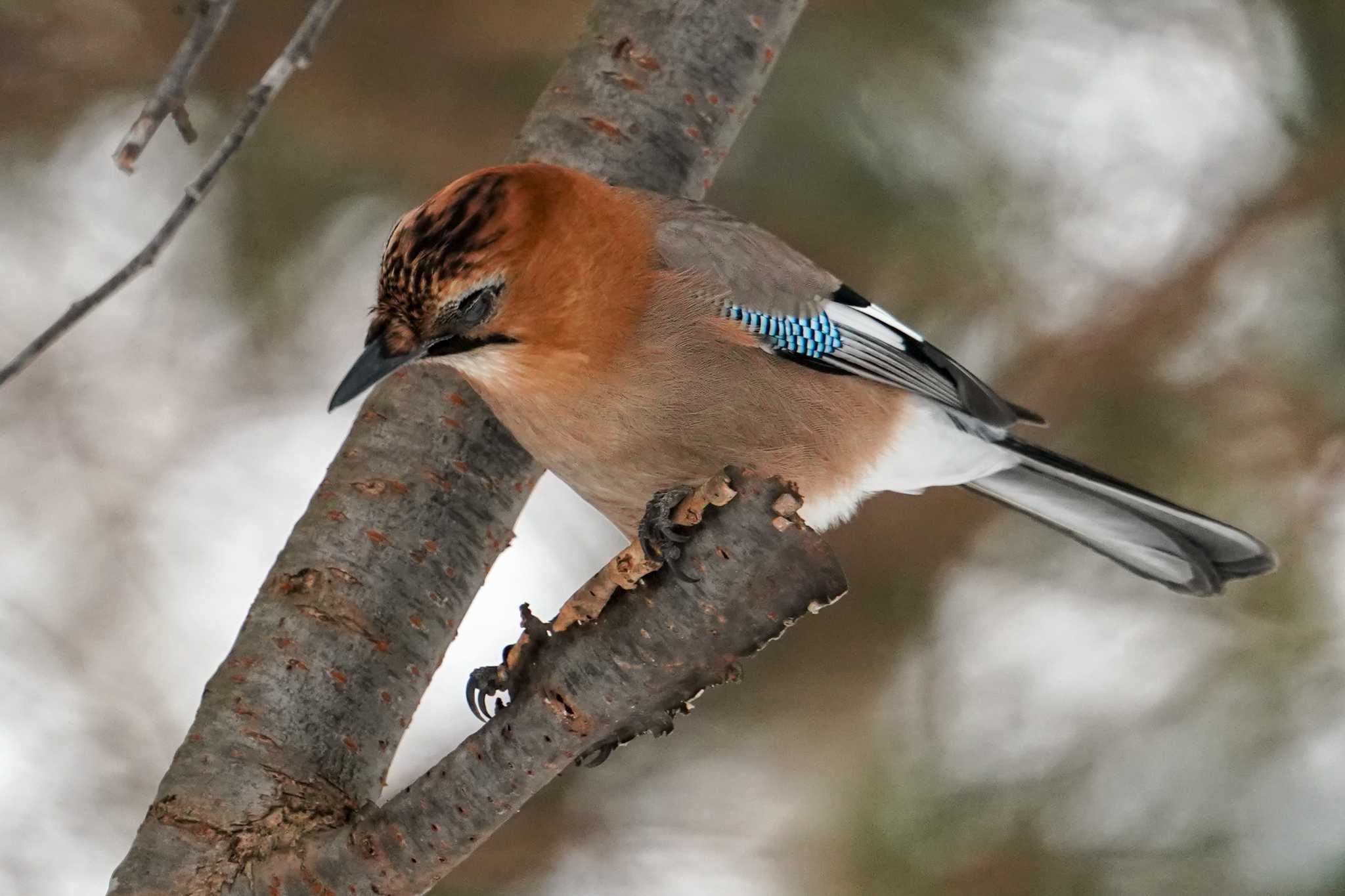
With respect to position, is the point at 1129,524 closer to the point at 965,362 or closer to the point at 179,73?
the point at 965,362

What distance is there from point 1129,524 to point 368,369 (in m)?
1.30

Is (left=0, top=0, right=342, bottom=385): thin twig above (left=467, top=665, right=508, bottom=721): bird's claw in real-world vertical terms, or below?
above

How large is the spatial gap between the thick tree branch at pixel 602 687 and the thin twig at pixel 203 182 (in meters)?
0.60

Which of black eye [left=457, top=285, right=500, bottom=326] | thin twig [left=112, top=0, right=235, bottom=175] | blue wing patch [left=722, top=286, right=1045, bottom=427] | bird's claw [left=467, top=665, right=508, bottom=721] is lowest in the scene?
bird's claw [left=467, top=665, right=508, bottom=721]

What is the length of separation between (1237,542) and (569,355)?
3.67ft

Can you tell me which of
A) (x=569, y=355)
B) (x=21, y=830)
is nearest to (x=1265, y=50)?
(x=569, y=355)

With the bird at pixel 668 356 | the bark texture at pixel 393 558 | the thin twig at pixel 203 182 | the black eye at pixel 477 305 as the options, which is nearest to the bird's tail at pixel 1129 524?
the bird at pixel 668 356

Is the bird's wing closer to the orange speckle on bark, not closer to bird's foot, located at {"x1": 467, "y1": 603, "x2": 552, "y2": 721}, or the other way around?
the orange speckle on bark

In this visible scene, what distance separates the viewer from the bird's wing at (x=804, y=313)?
2000 mm

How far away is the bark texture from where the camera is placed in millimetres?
1697

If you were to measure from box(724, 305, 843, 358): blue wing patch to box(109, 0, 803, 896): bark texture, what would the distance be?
1.33 feet

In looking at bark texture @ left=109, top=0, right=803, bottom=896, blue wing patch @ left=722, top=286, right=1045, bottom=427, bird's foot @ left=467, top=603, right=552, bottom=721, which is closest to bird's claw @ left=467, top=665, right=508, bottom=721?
bird's foot @ left=467, top=603, right=552, bottom=721

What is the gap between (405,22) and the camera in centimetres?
266

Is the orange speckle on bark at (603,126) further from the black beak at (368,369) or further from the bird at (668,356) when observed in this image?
the black beak at (368,369)
